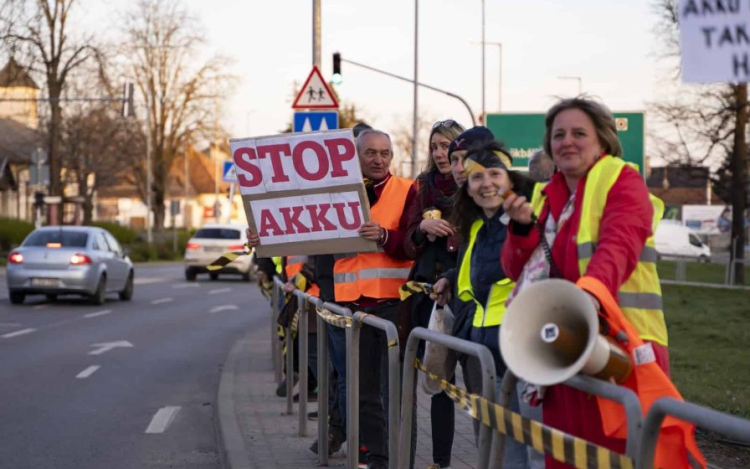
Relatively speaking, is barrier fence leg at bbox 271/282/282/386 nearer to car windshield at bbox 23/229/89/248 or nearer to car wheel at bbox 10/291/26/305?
car windshield at bbox 23/229/89/248

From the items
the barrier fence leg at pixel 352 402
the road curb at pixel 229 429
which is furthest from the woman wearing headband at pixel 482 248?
the road curb at pixel 229 429

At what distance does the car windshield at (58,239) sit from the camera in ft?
80.9

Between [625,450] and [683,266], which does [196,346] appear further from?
[683,266]

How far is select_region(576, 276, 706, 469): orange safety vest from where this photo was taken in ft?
11.4

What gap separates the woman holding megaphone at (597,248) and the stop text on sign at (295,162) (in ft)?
8.27

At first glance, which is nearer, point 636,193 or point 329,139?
point 636,193

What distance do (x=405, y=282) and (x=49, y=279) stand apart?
18.3 meters

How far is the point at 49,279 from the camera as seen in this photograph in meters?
23.9

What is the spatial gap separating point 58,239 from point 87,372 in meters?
11.5

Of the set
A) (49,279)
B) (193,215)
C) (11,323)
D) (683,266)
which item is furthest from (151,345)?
(193,215)

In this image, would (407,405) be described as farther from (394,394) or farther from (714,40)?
(714,40)

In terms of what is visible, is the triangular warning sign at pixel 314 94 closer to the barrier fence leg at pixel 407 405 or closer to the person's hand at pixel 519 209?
the barrier fence leg at pixel 407 405

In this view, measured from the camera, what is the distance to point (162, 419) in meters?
10.5

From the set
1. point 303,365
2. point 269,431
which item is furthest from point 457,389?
point 269,431
